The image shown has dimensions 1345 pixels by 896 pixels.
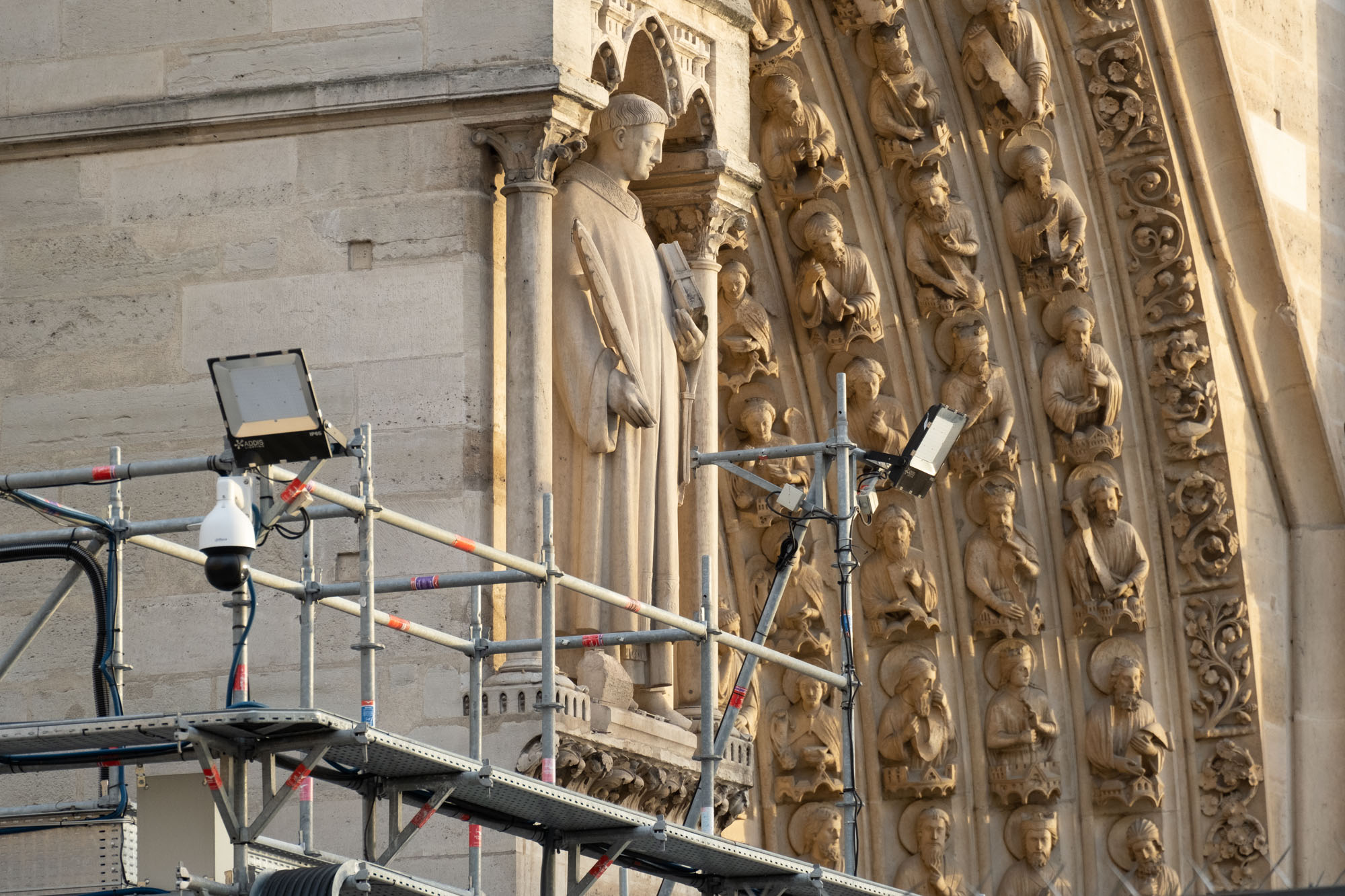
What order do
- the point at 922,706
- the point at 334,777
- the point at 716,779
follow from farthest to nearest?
the point at 922,706
the point at 716,779
the point at 334,777

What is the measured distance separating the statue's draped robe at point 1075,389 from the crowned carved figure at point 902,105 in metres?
1.12

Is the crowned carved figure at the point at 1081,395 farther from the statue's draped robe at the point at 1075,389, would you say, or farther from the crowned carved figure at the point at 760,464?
the crowned carved figure at the point at 760,464

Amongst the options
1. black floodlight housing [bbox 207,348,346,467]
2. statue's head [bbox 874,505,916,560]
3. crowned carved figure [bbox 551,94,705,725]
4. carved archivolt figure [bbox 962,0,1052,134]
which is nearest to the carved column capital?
crowned carved figure [bbox 551,94,705,725]

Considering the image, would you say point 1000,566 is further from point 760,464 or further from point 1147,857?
point 1147,857

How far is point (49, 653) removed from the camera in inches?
433

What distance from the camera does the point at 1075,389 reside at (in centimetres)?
1487

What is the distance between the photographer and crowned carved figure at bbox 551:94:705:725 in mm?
11172

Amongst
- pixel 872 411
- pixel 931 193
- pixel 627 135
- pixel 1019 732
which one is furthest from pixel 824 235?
pixel 627 135

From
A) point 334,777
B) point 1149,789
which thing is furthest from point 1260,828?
point 334,777

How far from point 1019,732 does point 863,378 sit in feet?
5.75

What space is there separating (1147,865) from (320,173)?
561 cm

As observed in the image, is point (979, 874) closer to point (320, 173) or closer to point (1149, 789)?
point (1149, 789)

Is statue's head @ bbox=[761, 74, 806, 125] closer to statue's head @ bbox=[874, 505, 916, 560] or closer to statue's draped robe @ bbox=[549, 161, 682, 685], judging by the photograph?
statue's head @ bbox=[874, 505, 916, 560]

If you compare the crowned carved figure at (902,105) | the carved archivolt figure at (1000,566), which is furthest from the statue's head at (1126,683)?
the crowned carved figure at (902,105)
